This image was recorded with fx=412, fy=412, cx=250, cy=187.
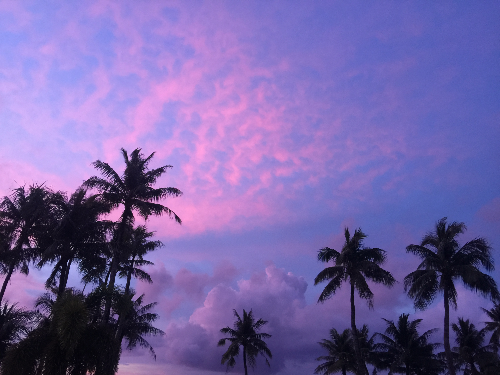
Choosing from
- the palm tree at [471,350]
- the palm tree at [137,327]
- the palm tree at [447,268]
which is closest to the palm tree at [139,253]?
the palm tree at [137,327]

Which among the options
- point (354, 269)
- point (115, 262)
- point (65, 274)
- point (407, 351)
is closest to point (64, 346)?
point (115, 262)

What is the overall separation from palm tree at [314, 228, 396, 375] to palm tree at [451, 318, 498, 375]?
2321 centimetres

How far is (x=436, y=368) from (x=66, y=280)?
45.0 meters

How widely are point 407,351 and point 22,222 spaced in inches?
1809

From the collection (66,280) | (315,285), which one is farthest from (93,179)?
(315,285)

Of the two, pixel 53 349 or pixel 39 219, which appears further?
pixel 39 219

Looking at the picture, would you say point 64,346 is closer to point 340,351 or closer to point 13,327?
point 13,327

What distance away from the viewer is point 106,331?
78.3 feet

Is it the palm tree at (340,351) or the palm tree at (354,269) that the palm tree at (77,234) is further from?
the palm tree at (340,351)

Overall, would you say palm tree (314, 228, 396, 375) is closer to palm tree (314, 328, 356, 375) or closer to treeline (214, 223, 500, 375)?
treeline (214, 223, 500, 375)

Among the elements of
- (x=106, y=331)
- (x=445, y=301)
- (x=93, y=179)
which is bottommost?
(x=106, y=331)

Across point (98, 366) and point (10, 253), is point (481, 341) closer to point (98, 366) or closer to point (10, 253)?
point (98, 366)

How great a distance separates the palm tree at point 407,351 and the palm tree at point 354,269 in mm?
16592

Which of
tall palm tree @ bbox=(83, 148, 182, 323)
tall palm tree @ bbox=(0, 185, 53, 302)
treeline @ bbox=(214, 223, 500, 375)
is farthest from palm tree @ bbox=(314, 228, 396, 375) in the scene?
tall palm tree @ bbox=(0, 185, 53, 302)
